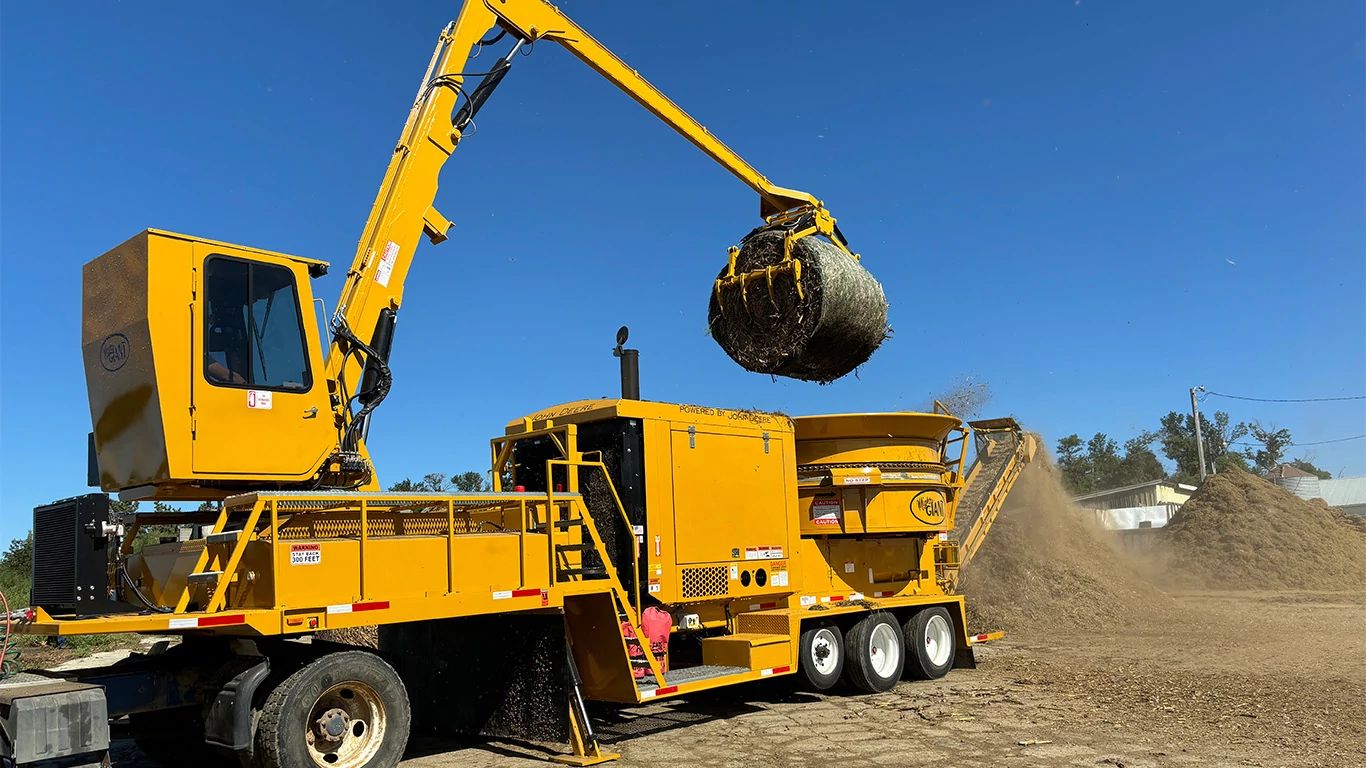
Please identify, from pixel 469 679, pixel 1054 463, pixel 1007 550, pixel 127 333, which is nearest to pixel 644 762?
pixel 469 679

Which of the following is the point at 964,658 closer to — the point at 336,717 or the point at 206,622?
the point at 336,717

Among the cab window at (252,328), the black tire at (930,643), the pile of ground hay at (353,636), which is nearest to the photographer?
the cab window at (252,328)

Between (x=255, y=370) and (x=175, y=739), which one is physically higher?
(x=255, y=370)

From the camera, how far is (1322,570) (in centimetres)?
2658

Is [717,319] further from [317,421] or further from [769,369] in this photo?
[317,421]

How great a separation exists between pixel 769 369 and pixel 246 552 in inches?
260

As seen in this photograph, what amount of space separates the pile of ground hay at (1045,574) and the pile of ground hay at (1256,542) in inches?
279

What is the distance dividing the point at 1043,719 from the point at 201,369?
7659mm

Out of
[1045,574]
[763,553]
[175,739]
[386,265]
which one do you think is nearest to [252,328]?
[386,265]

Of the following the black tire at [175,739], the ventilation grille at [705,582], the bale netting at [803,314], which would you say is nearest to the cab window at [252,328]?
the black tire at [175,739]

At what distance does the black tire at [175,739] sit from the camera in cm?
752

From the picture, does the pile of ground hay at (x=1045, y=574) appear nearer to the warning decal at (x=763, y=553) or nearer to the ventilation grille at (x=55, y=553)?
the warning decal at (x=763, y=553)

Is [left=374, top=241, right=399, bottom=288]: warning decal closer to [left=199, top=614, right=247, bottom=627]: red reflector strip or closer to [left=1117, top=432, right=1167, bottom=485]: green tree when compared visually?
[left=199, top=614, right=247, bottom=627]: red reflector strip

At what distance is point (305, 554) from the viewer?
6707 mm
